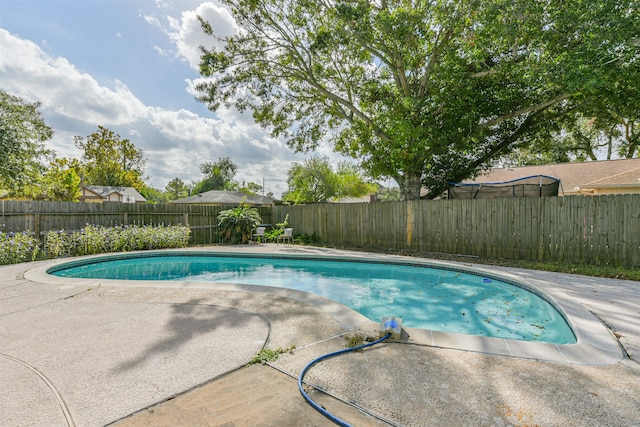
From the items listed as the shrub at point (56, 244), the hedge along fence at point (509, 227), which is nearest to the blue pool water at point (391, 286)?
the shrub at point (56, 244)

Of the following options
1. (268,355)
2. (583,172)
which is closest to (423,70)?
(583,172)

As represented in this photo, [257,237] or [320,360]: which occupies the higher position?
[257,237]

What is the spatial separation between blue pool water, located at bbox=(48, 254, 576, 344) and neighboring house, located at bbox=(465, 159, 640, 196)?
6768 mm

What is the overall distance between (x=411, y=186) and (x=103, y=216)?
31.8ft

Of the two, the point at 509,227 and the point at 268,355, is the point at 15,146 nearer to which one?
the point at 268,355

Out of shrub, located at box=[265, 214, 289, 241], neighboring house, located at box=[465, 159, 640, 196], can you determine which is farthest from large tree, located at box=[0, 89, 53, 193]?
neighboring house, located at box=[465, 159, 640, 196]

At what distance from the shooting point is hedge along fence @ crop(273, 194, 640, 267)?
6.07 m

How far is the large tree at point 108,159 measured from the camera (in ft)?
99.3

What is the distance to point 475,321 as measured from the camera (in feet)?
13.3

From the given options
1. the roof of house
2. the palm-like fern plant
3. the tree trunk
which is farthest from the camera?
the roof of house

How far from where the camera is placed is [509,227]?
24.3 ft

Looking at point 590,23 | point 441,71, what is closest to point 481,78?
point 441,71

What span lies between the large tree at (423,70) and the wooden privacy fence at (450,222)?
165 centimetres

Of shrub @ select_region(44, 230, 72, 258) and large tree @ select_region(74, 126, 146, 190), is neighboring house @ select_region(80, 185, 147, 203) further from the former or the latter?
shrub @ select_region(44, 230, 72, 258)
